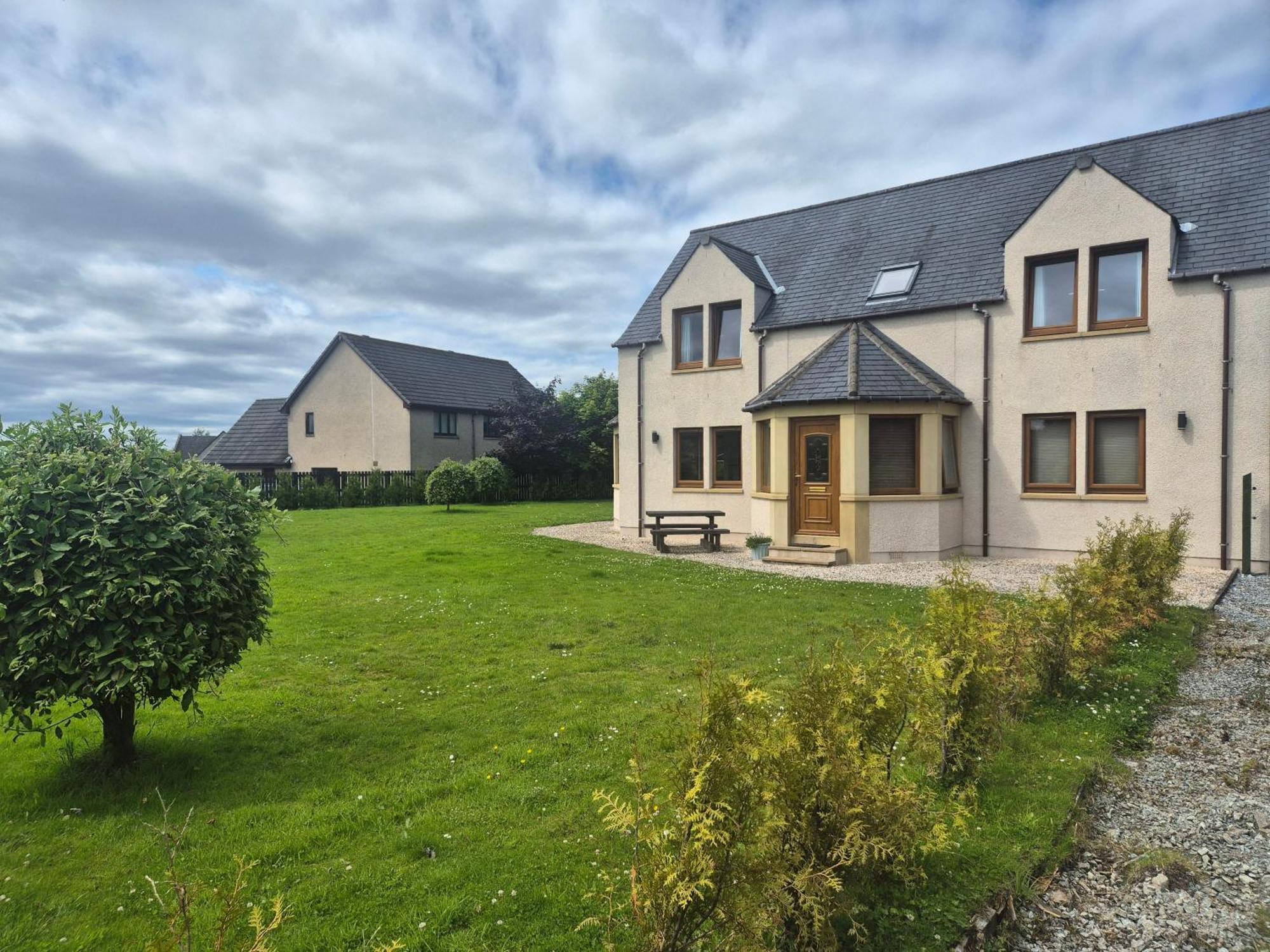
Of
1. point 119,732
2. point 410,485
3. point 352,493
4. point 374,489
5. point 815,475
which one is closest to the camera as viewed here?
point 119,732

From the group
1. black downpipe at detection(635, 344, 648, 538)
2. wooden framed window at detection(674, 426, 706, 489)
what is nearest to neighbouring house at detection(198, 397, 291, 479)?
black downpipe at detection(635, 344, 648, 538)

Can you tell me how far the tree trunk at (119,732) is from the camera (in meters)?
5.28

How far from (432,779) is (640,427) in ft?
55.4

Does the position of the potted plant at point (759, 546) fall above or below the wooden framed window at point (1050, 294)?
below

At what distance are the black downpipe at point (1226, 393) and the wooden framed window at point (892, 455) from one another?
5549mm

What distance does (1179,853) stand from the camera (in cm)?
429

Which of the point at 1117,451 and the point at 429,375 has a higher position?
the point at 429,375

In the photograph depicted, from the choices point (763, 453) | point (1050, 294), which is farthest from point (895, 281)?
point (763, 453)

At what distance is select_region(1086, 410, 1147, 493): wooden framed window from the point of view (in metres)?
15.0

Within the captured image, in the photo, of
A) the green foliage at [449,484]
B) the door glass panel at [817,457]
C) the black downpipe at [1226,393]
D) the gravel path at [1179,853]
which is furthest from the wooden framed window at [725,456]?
the green foliage at [449,484]

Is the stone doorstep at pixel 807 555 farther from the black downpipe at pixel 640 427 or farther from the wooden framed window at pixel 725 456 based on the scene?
the black downpipe at pixel 640 427

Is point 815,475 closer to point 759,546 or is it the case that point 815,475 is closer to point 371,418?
point 759,546

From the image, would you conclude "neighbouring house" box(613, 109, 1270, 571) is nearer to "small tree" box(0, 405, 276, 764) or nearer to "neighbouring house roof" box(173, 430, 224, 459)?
"small tree" box(0, 405, 276, 764)

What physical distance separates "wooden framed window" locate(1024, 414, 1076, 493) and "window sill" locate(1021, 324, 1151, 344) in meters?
1.63
